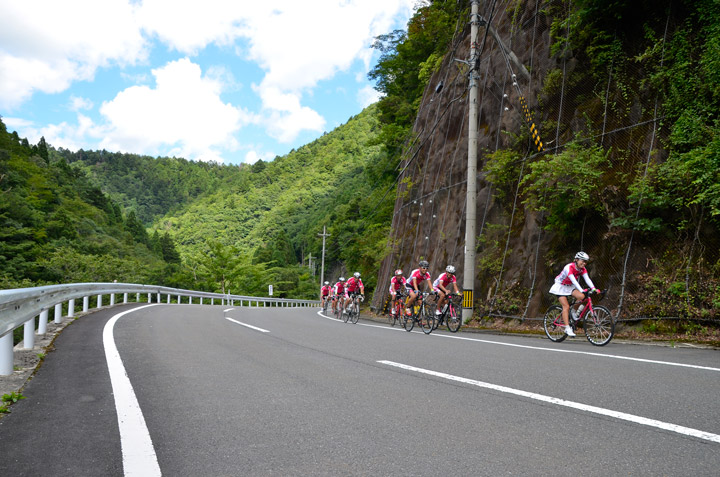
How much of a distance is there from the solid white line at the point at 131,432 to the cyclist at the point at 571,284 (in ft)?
27.4

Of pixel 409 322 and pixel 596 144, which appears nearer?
pixel 596 144

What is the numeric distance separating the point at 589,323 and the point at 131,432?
8.71 meters

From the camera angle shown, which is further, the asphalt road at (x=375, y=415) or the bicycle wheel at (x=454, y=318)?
the bicycle wheel at (x=454, y=318)

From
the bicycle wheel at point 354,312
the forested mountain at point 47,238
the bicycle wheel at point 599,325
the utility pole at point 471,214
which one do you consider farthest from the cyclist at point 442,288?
the forested mountain at point 47,238

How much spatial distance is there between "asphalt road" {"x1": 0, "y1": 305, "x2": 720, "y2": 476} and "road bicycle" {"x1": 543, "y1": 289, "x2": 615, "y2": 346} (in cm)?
210

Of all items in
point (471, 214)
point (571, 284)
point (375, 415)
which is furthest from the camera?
point (471, 214)

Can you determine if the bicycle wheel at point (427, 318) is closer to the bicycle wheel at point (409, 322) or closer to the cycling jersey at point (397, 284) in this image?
the bicycle wheel at point (409, 322)

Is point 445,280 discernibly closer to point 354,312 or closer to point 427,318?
point 427,318

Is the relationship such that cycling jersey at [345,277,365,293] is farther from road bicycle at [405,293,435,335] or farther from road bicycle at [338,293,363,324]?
road bicycle at [405,293,435,335]

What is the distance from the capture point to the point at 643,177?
11.4 m

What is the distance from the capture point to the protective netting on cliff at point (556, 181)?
11.4 m

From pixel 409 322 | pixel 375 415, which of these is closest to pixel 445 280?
pixel 409 322

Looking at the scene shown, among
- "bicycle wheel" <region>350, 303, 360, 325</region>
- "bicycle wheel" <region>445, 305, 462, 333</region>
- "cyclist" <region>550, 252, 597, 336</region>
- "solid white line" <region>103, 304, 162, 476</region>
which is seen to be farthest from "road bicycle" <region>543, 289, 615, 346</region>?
"bicycle wheel" <region>350, 303, 360, 325</region>

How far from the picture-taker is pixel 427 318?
44.6 ft
